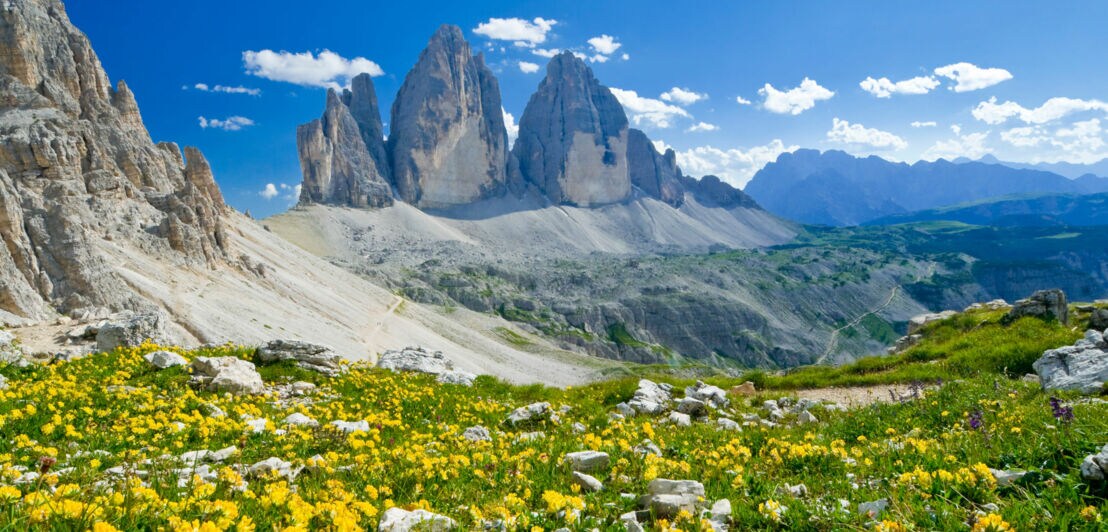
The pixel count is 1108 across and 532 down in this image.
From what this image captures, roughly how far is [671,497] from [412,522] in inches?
104

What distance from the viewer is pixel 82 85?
99688mm

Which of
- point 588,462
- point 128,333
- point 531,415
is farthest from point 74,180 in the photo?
point 588,462

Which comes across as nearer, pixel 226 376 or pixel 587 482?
pixel 587 482

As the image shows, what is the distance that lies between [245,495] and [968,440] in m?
9.31

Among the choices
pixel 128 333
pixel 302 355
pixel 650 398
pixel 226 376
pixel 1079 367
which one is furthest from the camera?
pixel 128 333

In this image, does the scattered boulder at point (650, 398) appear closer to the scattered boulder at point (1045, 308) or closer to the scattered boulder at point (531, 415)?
the scattered boulder at point (531, 415)

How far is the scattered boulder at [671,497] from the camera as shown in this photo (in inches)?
225

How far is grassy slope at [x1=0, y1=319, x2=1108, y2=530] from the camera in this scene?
4898 mm

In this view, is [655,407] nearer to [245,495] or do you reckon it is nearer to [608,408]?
[608,408]

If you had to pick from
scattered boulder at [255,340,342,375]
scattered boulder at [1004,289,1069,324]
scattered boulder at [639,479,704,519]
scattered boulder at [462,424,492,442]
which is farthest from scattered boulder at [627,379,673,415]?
scattered boulder at [1004,289,1069,324]

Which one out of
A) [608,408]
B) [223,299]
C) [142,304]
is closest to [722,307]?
[223,299]

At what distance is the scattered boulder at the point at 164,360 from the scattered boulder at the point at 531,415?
966cm

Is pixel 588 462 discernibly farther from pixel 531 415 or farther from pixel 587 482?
pixel 531 415

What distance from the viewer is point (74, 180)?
7756 cm
